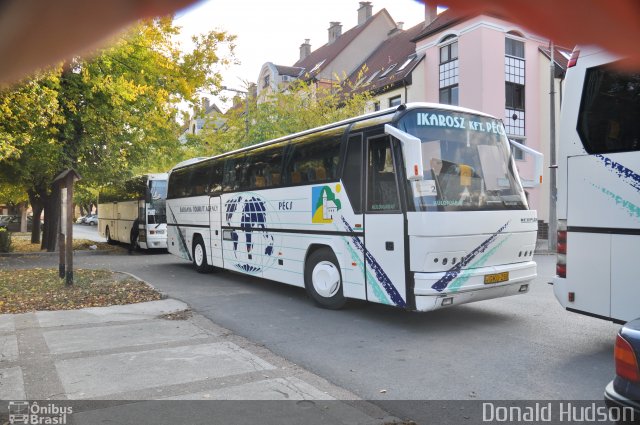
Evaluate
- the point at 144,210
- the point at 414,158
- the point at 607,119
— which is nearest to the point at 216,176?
the point at 414,158

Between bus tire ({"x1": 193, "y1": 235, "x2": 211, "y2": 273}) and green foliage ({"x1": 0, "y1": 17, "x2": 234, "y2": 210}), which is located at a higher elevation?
green foliage ({"x1": 0, "y1": 17, "x2": 234, "y2": 210})

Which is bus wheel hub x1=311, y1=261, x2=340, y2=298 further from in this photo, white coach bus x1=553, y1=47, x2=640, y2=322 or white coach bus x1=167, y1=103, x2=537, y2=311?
white coach bus x1=553, y1=47, x2=640, y2=322

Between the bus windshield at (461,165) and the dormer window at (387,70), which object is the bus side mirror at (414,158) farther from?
the dormer window at (387,70)

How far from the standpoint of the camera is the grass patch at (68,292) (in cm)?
881

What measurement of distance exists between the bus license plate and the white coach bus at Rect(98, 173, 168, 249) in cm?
1617

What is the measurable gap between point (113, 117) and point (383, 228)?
1217 centimetres

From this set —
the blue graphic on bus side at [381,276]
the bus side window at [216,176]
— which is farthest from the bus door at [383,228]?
the bus side window at [216,176]

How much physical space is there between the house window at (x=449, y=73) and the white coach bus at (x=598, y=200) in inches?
860

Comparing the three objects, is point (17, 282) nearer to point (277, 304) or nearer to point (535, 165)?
point (277, 304)

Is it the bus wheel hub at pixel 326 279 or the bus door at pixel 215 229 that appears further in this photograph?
the bus door at pixel 215 229

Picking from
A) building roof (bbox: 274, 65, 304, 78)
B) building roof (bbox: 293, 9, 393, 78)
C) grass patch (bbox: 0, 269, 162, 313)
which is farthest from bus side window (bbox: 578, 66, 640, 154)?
building roof (bbox: 274, 65, 304, 78)

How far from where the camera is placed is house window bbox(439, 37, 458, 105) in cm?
2631

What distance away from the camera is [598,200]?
5.50m

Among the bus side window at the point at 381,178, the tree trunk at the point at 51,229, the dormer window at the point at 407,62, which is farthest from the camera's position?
the dormer window at the point at 407,62
